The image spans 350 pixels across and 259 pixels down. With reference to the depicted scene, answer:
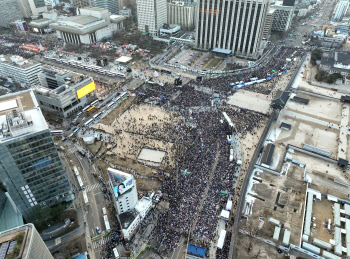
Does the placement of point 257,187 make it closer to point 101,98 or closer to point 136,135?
point 136,135

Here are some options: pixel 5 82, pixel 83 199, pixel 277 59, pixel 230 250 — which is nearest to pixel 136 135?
pixel 83 199

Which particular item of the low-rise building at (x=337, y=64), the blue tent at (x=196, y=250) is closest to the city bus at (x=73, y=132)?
the blue tent at (x=196, y=250)

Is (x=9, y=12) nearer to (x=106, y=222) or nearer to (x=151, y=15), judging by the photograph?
(x=151, y=15)

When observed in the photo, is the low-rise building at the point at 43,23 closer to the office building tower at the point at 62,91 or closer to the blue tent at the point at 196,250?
the office building tower at the point at 62,91

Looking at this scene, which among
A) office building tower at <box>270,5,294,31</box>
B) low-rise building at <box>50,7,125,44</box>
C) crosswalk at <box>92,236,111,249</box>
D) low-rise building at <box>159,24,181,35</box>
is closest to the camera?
crosswalk at <box>92,236,111,249</box>

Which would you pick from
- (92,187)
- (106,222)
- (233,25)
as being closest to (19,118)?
(92,187)

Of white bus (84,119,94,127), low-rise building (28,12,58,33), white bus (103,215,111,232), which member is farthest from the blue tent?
low-rise building (28,12,58,33)

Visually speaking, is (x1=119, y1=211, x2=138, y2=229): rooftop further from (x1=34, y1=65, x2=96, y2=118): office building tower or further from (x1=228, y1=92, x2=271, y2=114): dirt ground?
(x1=228, y1=92, x2=271, y2=114): dirt ground
